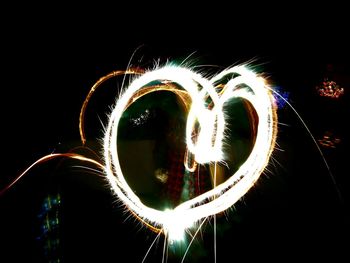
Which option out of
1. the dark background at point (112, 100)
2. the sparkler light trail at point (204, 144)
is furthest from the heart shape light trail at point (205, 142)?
the dark background at point (112, 100)

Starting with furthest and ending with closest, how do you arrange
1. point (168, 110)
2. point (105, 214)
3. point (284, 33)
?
point (168, 110)
point (284, 33)
point (105, 214)

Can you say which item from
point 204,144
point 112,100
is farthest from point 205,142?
point 112,100

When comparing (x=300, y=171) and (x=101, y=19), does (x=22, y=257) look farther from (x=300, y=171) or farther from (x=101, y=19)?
(x=300, y=171)

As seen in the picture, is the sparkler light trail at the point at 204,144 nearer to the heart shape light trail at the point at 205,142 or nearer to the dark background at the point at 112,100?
the heart shape light trail at the point at 205,142

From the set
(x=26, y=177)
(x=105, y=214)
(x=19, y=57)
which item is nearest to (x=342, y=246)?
(x=105, y=214)

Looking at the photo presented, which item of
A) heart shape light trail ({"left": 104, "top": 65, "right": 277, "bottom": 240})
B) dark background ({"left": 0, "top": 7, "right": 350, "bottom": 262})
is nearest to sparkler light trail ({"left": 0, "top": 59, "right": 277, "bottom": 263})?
heart shape light trail ({"left": 104, "top": 65, "right": 277, "bottom": 240})

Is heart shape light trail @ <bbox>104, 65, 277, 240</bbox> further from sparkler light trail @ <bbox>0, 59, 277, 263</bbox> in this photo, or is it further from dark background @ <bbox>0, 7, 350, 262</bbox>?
dark background @ <bbox>0, 7, 350, 262</bbox>

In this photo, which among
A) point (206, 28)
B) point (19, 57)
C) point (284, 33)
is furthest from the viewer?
point (284, 33)

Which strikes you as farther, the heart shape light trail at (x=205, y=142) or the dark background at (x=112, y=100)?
the dark background at (x=112, y=100)

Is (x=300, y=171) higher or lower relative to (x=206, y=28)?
lower
